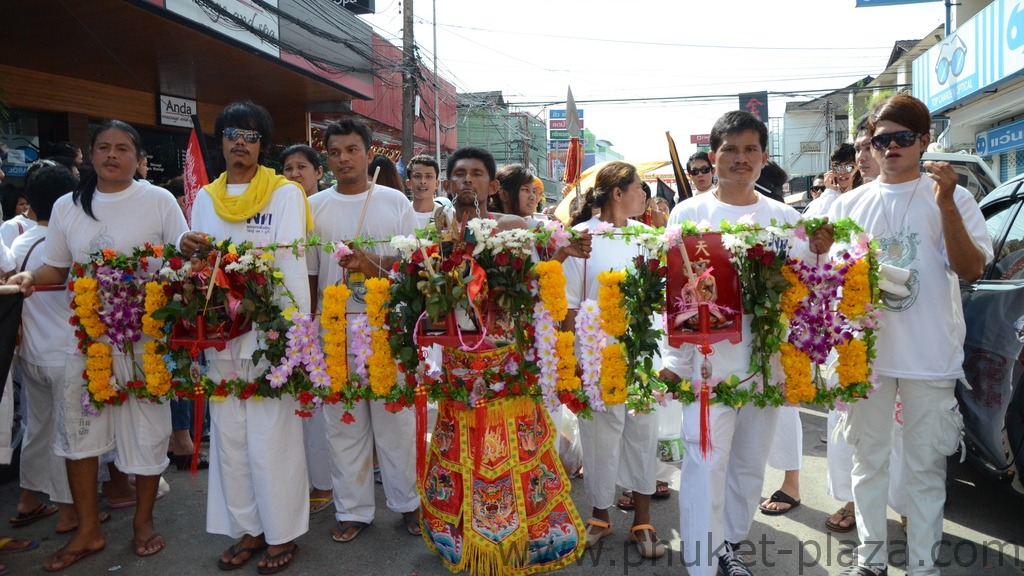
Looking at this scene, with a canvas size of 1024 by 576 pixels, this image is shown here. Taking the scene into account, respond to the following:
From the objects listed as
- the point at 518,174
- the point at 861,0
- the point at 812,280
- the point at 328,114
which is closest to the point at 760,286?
the point at 812,280

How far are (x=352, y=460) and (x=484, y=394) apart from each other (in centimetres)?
121

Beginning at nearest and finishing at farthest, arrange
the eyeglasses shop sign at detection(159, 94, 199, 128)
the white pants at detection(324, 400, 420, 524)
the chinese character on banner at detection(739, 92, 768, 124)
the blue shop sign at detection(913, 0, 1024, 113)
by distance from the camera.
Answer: the white pants at detection(324, 400, 420, 524)
the blue shop sign at detection(913, 0, 1024, 113)
the eyeglasses shop sign at detection(159, 94, 199, 128)
the chinese character on banner at detection(739, 92, 768, 124)

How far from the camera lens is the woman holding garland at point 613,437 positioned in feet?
13.0

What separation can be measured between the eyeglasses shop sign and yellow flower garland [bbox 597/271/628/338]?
11464 mm

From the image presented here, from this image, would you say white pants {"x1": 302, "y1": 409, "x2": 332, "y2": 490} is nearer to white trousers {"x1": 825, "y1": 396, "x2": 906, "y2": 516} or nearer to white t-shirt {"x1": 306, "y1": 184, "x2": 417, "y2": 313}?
white t-shirt {"x1": 306, "y1": 184, "x2": 417, "y2": 313}

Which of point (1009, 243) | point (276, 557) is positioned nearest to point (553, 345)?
point (276, 557)

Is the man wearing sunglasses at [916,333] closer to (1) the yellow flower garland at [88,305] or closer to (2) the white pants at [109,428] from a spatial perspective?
(2) the white pants at [109,428]

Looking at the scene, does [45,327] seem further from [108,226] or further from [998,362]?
[998,362]

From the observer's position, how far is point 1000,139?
50.6 feet

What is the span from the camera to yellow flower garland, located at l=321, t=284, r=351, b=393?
3604 mm

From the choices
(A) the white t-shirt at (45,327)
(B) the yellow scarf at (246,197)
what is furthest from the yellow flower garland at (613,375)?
(A) the white t-shirt at (45,327)

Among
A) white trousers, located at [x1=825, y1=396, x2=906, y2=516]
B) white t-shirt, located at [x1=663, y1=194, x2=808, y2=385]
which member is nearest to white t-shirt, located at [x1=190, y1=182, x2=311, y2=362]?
white t-shirt, located at [x1=663, y1=194, x2=808, y2=385]

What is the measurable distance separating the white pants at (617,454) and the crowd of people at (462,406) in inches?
0.5

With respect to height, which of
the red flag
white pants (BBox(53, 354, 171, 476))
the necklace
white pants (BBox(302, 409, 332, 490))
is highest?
the red flag
